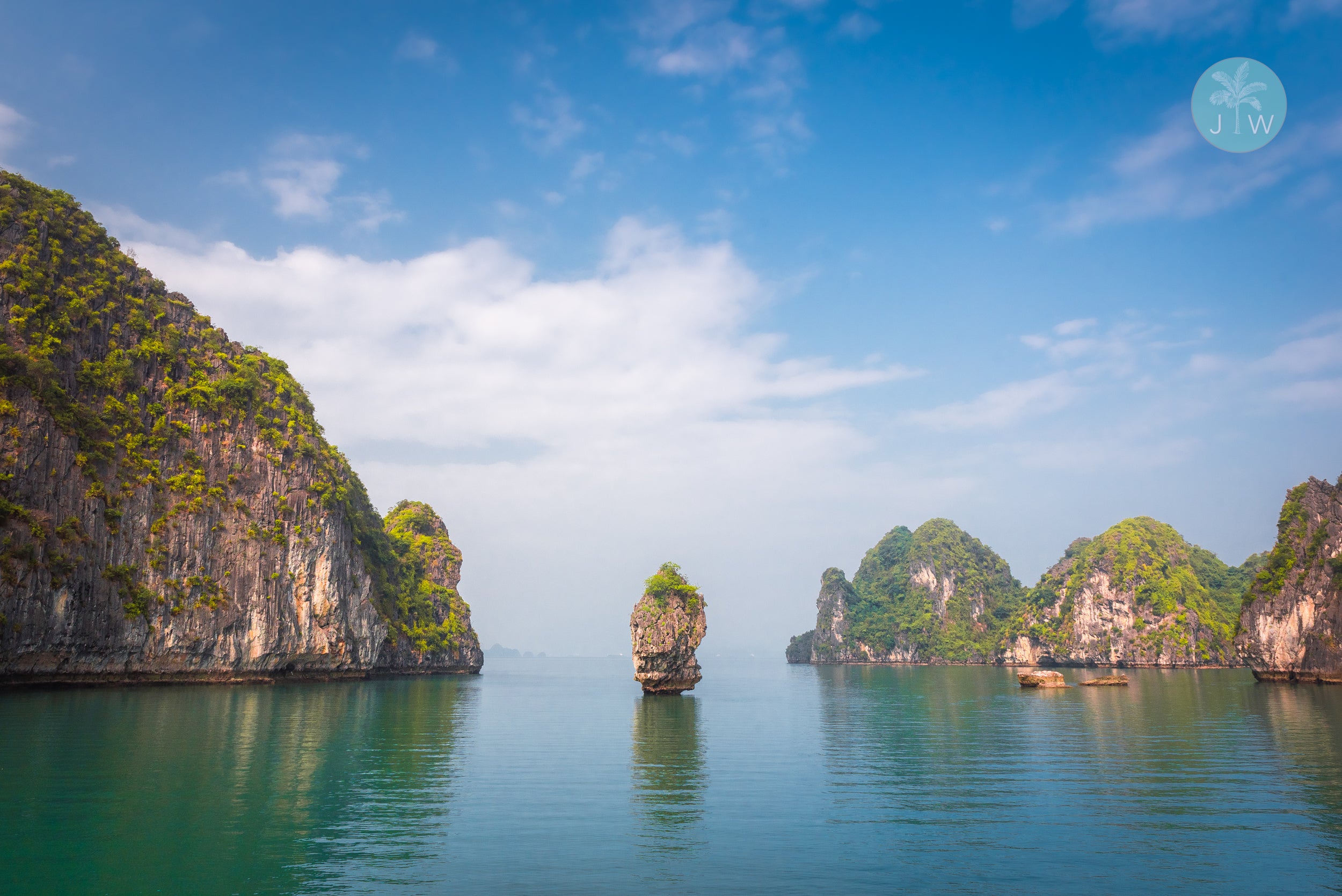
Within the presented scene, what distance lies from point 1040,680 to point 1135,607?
90762mm

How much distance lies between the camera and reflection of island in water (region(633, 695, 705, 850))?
1909cm

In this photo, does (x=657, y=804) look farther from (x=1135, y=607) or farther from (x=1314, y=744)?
(x=1135, y=607)

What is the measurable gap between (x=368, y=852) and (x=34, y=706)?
1577 inches

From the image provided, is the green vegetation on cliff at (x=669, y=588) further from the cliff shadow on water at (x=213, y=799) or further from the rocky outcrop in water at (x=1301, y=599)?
the rocky outcrop in water at (x=1301, y=599)

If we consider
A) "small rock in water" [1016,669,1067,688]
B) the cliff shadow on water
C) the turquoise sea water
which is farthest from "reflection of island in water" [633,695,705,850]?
"small rock in water" [1016,669,1067,688]

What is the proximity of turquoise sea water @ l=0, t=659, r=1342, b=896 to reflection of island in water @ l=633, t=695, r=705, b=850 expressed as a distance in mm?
158

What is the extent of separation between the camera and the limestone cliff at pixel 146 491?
185 ft

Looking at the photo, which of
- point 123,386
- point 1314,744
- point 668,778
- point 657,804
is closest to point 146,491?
point 123,386

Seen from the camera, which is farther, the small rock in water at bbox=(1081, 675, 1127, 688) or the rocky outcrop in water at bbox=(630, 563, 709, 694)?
the small rock in water at bbox=(1081, 675, 1127, 688)

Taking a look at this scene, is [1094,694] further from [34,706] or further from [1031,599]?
[1031,599]

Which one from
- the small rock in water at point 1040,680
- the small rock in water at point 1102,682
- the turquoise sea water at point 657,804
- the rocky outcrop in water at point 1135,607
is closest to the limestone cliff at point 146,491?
the turquoise sea water at point 657,804

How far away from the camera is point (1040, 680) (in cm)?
8200

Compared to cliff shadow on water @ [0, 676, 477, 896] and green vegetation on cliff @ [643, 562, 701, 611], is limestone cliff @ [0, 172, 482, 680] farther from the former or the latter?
green vegetation on cliff @ [643, 562, 701, 611]

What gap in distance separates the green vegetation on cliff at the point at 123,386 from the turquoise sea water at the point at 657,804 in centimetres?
2179
